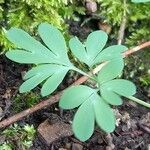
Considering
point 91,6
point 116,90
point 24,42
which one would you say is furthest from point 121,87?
point 91,6

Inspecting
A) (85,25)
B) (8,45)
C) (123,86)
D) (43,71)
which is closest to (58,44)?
(43,71)

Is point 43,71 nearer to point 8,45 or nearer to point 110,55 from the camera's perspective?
point 110,55

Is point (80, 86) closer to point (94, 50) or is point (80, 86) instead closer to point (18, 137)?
point (94, 50)

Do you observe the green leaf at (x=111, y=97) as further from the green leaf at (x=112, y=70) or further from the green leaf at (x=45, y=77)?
the green leaf at (x=45, y=77)

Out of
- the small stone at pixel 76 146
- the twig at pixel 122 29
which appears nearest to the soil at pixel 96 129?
the small stone at pixel 76 146

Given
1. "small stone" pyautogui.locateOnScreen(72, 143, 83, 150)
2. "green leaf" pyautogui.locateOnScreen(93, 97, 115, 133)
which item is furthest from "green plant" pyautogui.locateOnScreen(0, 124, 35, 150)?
"green leaf" pyautogui.locateOnScreen(93, 97, 115, 133)

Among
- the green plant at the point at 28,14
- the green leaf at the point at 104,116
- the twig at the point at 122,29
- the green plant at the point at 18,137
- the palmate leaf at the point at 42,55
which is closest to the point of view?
the green leaf at the point at 104,116

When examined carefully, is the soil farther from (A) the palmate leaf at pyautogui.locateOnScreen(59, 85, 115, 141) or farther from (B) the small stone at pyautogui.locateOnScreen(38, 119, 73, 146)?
(A) the palmate leaf at pyautogui.locateOnScreen(59, 85, 115, 141)
